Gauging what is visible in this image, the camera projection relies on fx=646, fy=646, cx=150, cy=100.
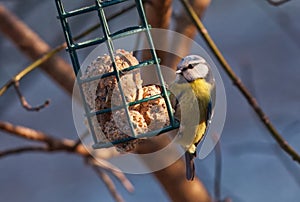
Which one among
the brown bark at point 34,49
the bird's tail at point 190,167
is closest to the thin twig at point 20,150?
the brown bark at point 34,49

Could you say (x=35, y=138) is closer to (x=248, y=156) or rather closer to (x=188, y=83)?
(x=188, y=83)

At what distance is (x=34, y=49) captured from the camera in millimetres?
2646

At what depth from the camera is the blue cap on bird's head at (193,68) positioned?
176 centimetres

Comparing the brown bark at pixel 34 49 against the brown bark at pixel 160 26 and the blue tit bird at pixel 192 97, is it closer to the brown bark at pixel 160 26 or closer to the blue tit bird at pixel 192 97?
the brown bark at pixel 160 26

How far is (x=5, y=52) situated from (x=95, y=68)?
2522mm

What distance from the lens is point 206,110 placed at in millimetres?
1778

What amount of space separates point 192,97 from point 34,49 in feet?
3.52

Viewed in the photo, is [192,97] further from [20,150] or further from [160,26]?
[20,150]

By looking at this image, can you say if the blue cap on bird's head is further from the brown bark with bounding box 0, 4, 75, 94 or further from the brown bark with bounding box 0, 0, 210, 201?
the brown bark with bounding box 0, 4, 75, 94

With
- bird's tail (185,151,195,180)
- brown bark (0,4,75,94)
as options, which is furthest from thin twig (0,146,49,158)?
bird's tail (185,151,195,180)

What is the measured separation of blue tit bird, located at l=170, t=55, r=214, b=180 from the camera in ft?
5.79

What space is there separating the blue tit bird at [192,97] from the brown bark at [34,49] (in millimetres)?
866

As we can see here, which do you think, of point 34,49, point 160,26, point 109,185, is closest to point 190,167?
point 160,26

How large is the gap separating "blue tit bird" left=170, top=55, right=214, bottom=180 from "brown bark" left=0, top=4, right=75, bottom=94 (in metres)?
0.87
